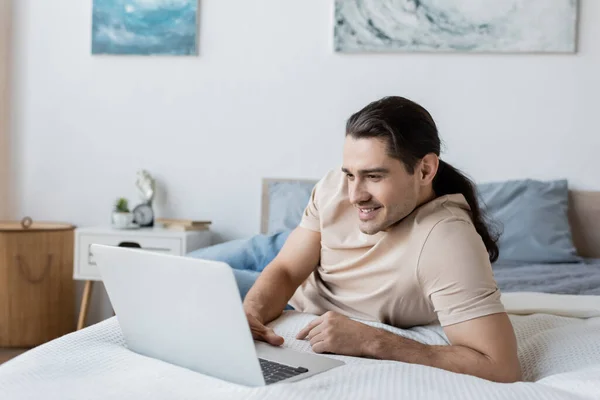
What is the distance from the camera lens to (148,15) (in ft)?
11.5

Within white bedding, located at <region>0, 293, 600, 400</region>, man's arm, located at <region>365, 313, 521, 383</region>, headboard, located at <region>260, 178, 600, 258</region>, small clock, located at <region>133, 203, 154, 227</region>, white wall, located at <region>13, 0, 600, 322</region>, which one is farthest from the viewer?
small clock, located at <region>133, 203, 154, 227</region>

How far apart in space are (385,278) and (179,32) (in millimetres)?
2371

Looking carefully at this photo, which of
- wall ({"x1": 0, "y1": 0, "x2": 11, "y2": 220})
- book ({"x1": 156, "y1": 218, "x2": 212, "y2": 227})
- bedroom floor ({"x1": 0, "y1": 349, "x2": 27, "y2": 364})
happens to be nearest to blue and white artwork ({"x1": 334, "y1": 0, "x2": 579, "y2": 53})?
book ({"x1": 156, "y1": 218, "x2": 212, "y2": 227})

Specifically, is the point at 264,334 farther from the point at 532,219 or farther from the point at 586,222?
the point at 586,222

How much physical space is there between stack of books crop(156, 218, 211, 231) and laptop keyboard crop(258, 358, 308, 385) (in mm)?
2143

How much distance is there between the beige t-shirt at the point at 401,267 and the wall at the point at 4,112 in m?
2.47

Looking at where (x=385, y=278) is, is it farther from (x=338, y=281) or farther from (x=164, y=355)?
(x=164, y=355)

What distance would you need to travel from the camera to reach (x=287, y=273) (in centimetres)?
168

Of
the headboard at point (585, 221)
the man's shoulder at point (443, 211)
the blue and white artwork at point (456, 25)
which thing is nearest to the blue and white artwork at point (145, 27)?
the blue and white artwork at point (456, 25)

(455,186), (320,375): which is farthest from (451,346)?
(455,186)

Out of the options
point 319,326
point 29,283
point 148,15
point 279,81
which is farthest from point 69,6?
point 319,326

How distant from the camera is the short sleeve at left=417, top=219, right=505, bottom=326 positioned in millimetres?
1312

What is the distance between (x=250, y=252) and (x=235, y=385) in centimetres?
153

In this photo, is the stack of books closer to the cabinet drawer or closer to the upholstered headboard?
the cabinet drawer
